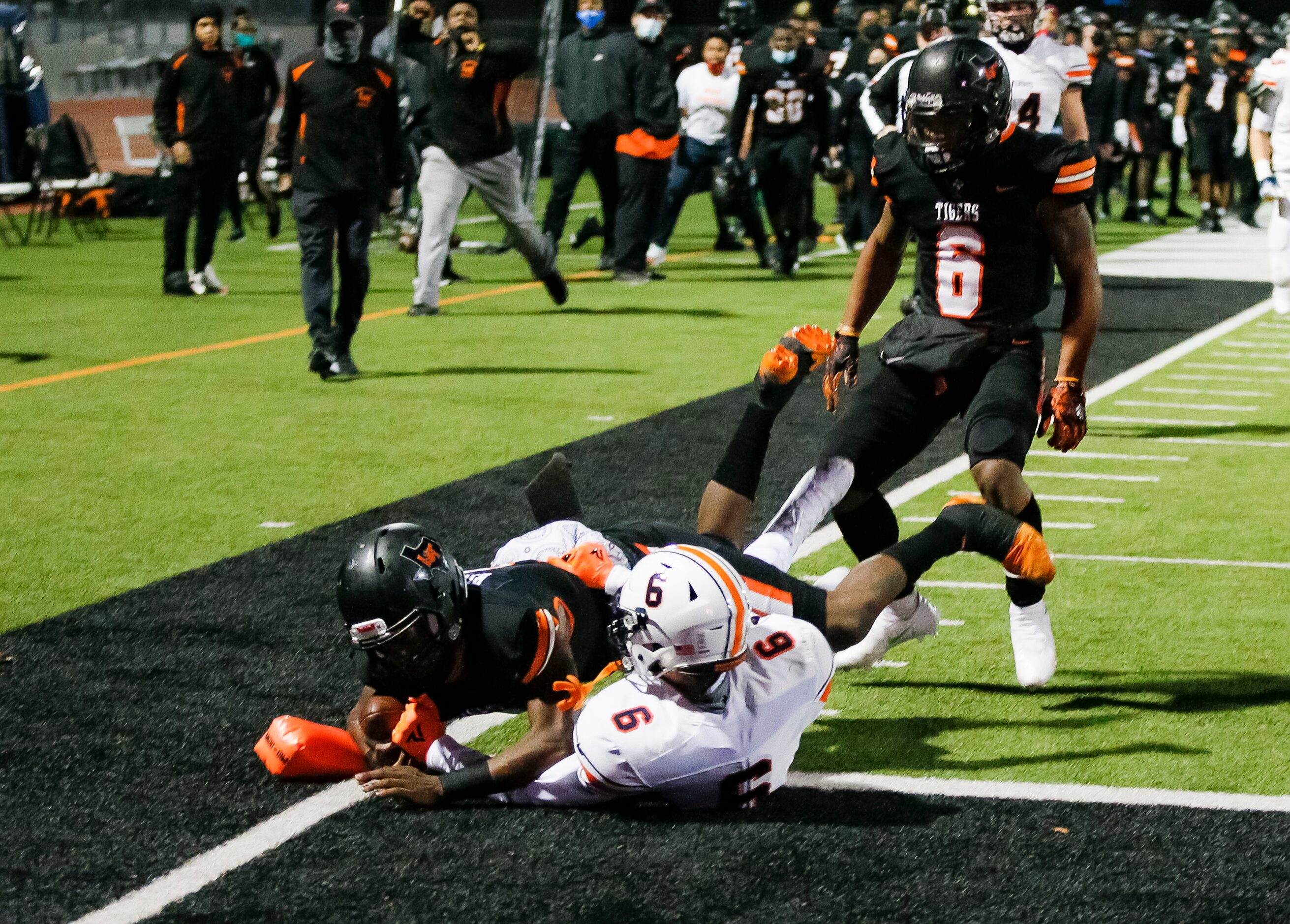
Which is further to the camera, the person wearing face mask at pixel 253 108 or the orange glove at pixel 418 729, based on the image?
the person wearing face mask at pixel 253 108

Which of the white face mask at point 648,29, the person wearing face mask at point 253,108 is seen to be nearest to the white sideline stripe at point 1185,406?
the white face mask at point 648,29

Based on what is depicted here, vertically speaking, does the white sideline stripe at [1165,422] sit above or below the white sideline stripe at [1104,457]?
below

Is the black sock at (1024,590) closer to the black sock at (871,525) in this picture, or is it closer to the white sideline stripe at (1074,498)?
the black sock at (871,525)

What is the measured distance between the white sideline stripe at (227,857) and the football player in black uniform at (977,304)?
153cm

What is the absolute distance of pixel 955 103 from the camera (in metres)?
5.06

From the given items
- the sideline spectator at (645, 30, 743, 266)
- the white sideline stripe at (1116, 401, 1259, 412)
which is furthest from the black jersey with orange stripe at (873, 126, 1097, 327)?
the sideline spectator at (645, 30, 743, 266)

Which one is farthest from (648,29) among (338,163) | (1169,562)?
(1169,562)

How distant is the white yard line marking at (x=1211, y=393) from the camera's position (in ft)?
34.9

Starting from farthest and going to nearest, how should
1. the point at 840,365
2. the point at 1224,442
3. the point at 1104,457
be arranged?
the point at 1224,442, the point at 1104,457, the point at 840,365

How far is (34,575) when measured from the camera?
21.7ft

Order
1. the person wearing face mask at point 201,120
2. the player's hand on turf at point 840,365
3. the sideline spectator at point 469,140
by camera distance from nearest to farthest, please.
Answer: the player's hand on turf at point 840,365, the sideline spectator at point 469,140, the person wearing face mask at point 201,120

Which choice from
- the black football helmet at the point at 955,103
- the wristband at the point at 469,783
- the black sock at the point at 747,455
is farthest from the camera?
the black sock at the point at 747,455

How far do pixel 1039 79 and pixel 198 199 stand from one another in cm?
754

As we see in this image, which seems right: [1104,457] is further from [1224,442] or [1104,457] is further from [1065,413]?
[1065,413]
